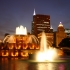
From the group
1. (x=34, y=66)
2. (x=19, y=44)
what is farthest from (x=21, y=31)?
(x=34, y=66)

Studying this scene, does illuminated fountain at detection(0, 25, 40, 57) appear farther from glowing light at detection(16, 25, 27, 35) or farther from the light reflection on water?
→ the light reflection on water

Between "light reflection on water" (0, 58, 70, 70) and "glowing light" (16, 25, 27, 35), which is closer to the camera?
"light reflection on water" (0, 58, 70, 70)

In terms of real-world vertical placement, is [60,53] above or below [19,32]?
below

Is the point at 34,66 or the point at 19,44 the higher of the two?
the point at 19,44

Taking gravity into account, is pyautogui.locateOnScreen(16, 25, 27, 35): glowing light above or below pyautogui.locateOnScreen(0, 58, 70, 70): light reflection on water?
above

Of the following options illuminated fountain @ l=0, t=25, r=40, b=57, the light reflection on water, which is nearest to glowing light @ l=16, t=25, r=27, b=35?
illuminated fountain @ l=0, t=25, r=40, b=57

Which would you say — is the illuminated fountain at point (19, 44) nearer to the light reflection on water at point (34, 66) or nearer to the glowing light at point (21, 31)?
the glowing light at point (21, 31)

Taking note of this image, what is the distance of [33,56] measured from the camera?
45.2 meters

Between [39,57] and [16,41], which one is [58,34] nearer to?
[16,41]

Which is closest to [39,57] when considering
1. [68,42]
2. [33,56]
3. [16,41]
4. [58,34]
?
[33,56]

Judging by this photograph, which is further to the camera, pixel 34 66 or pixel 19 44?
pixel 19 44

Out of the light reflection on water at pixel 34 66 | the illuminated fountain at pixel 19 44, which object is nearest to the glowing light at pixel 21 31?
the illuminated fountain at pixel 19 44

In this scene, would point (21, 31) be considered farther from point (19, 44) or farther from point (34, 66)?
point (34, 66)

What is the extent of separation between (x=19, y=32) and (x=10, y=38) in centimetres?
355
